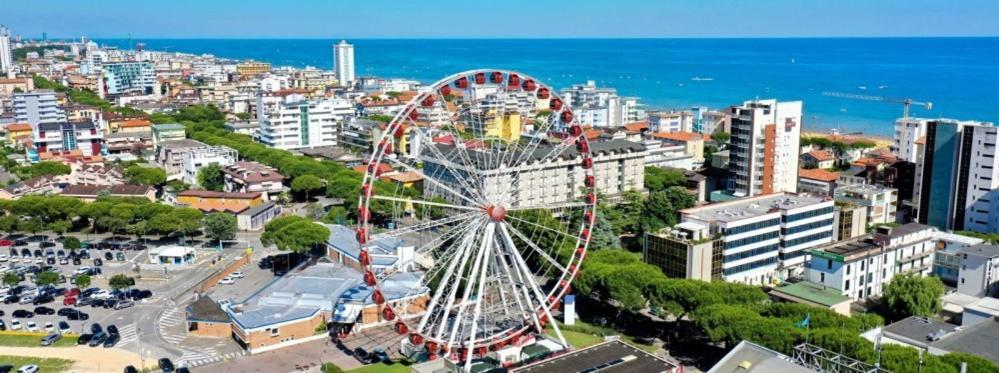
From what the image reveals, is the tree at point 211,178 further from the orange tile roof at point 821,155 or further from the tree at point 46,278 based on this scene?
the orange tile roof at point 821,155

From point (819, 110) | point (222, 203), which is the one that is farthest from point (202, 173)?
point (819, 110)

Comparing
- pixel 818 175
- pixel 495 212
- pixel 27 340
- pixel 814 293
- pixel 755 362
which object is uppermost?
pixel 495 212

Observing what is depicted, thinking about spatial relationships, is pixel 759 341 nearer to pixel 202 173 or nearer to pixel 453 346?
pixel 453 346

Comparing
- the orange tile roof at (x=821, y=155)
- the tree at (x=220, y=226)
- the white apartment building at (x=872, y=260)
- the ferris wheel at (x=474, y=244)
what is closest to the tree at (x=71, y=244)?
the tree at (x=220, y=226)

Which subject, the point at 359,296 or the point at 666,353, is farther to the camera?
the point at 359,296

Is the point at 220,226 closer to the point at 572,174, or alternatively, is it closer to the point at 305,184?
the point at 305,184

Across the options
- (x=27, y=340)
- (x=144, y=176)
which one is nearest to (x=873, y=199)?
(x=27, y=340)
